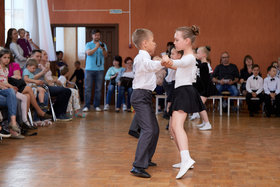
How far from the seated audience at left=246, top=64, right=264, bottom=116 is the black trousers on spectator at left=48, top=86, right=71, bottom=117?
3786 millimetres

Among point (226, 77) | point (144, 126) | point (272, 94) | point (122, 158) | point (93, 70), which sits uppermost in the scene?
point (93, 70)

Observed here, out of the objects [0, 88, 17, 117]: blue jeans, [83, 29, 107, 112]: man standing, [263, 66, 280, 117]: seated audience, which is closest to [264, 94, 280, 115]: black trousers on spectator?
[263, 66, 280, 117]: seated audience

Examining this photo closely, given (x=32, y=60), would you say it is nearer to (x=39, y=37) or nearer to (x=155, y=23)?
(x=39, y=37)

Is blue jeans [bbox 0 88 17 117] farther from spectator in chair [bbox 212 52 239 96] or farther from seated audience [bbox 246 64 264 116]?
spectator in chair [bbox 212 52 239 96]

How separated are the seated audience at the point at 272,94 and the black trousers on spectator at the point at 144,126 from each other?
213 inches

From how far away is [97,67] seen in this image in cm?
831

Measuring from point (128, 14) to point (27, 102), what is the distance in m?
5.20

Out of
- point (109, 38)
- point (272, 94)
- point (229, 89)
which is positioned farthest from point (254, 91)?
point (109, 38)

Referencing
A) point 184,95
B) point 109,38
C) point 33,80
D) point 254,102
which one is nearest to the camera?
point 184,95

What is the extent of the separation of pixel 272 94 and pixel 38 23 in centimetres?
506

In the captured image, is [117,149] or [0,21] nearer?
[117,149]

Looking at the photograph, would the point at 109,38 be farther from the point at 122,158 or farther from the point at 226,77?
the point at 122,158

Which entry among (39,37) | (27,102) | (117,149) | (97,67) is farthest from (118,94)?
(117,149)

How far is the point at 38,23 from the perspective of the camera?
8.22 meters
